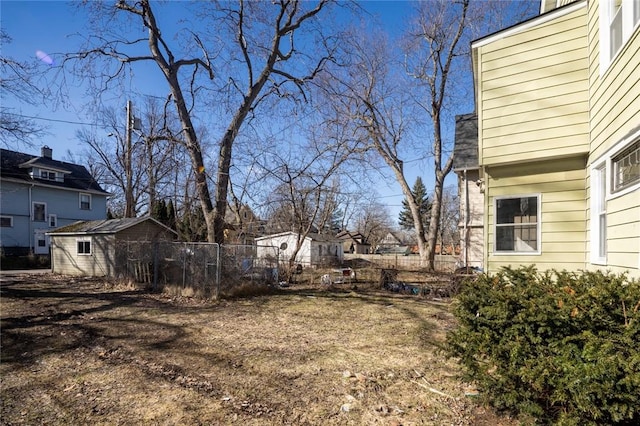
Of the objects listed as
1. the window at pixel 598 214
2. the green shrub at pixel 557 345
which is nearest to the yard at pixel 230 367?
the green shrub at pixel 557 345

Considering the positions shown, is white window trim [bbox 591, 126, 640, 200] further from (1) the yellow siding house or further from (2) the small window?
(2) the small window

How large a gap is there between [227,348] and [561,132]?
235 inches

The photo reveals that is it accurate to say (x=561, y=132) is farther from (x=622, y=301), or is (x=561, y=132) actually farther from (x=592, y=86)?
(x=622, y=301)

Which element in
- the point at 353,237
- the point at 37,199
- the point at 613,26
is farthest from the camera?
the point at 353,237

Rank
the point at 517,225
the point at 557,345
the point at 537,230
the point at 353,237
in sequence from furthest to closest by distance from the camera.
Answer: the point at 353,237, the point at 517,225, the point at 537,230, the point at 557,345

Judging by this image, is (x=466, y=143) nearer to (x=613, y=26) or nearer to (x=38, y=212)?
(x=613, y=26)

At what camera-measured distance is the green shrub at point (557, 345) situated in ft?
7.31

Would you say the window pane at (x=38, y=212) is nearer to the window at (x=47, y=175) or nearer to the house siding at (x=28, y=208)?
the house siding at (x=28, y=208)

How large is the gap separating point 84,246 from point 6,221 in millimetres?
11070

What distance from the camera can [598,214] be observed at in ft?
16.1

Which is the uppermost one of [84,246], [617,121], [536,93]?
[536,93]

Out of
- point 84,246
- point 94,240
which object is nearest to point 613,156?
point 94,240

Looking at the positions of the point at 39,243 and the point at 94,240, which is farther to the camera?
the point at 39,243

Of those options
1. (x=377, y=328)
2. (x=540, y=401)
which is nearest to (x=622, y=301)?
(x=540, y=401)
